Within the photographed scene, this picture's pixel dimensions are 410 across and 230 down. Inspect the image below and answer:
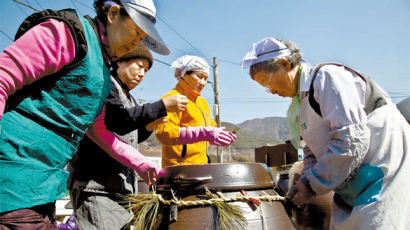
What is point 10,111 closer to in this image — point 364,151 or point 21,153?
point 21,153

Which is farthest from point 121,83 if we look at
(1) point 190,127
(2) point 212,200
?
(2) point 212,200

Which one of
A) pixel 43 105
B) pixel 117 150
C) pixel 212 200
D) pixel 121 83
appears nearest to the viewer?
pixel 43 105

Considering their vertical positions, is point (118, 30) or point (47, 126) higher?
point (118, 30)

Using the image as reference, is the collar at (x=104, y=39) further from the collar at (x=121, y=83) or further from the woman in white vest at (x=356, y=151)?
the woman in white vest at (x=356, y=151)

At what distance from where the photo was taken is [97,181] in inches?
69.3

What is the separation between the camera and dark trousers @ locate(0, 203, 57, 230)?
3.39ft

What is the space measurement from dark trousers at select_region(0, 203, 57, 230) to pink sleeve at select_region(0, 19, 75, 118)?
0.37 meters

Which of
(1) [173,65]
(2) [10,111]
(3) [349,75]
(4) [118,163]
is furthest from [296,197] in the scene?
(1) [173,65]

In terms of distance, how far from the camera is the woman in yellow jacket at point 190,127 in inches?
99.6

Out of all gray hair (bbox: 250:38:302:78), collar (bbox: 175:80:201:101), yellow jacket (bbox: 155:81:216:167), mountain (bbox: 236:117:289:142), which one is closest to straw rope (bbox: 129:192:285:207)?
gray hair (bbox: 250:38:302:78)

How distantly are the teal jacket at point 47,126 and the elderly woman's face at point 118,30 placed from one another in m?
0.19

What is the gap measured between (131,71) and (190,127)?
670 millimetres

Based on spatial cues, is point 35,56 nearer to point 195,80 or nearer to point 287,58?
point 287,58

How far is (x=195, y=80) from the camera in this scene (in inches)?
118
